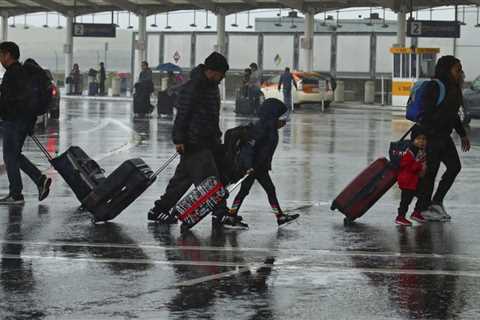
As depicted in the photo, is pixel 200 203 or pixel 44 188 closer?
pixel 200 203

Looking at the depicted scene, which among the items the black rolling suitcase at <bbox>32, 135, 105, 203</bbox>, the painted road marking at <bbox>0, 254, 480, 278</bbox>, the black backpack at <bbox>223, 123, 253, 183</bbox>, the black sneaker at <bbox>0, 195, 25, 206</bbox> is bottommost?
the black sneaker at <bbox>0, 195, 25, 206</bbox>

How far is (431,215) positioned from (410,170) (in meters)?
0.62

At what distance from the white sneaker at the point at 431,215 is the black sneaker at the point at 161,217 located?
2590mm

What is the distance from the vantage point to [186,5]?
63219 mm

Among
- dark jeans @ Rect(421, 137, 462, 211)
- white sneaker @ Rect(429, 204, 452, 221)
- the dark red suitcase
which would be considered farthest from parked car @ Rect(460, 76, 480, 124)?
the dark red suitcase

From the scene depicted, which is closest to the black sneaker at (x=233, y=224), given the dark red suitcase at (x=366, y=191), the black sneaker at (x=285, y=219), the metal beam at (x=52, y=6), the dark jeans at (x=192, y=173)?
the dark jeans at (x=192, y=173)

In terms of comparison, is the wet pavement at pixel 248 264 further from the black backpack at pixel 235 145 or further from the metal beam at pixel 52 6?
the metal beam at pixel 52 6

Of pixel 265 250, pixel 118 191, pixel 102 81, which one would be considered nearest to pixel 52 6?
pixel 102 81

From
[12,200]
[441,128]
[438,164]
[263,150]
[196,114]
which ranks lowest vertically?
[12,200]

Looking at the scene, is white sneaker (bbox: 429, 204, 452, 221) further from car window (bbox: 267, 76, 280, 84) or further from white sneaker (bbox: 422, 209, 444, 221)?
car window (bbox: 267, 76, 280, 84)

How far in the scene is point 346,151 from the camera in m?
23.8

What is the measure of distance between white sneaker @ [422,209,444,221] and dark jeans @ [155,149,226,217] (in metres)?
2.11

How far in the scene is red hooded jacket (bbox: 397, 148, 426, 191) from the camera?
12.7 m

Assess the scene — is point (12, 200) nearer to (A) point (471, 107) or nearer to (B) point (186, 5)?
(A) point (471, 107)
